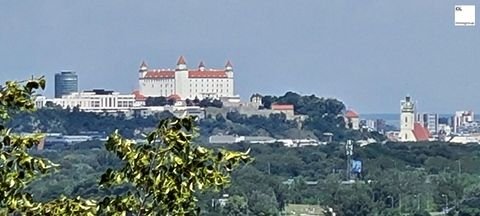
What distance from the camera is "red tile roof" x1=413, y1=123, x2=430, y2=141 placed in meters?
74.4

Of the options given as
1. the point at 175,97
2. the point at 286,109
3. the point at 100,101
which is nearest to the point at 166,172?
the point at 286,109

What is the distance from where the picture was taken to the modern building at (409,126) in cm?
7462

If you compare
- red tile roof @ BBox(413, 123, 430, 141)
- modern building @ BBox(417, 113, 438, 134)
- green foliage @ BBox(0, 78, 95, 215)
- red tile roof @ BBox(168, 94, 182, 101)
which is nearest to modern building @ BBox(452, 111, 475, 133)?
modern building @ BBox(417, 113, 438, 134)

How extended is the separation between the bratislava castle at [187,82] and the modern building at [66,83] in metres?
4.27

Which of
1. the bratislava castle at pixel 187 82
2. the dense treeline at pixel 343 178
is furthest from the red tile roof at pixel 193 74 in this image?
the dense treeline at pixel 343 178

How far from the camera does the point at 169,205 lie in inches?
157

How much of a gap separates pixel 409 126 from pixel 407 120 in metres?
0.87

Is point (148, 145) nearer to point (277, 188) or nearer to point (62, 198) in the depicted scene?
point (62, 198)

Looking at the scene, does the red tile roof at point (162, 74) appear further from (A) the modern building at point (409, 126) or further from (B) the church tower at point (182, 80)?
(A) the modern building at point (409, 126)

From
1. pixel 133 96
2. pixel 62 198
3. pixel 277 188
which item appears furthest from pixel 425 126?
pixel 62 198

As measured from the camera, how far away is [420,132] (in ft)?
250

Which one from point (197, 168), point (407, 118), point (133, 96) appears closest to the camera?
Answer: point (197, 168)

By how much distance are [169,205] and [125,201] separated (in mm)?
142

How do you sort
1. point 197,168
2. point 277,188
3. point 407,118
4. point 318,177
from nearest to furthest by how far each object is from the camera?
point 197,168 < point 277,188 < point 318,177 < point 407,118
